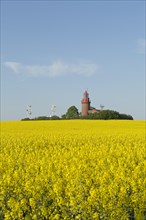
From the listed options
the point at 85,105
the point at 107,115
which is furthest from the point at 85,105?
the point at 107,115

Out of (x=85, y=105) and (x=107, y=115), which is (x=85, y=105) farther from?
(x=107, y=115)

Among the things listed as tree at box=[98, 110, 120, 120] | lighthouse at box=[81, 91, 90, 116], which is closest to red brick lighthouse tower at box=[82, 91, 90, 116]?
lighthouse at box=[81, 91, 90, 116]

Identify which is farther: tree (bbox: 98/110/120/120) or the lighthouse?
the lighthouse

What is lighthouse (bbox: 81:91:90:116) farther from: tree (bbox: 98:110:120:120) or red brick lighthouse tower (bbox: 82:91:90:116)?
tree (bbox: 98:110:120:120)

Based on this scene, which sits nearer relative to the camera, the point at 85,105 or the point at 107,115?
the point at 107,115

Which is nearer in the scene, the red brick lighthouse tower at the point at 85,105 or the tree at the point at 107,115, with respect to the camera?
the tree at the point at 107,115

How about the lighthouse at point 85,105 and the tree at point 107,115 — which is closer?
the tree at point 107,115

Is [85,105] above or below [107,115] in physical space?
above

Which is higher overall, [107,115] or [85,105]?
[85,105]

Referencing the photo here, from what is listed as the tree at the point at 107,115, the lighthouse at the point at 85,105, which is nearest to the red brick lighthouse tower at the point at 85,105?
the lighthouse at the point at 85,105

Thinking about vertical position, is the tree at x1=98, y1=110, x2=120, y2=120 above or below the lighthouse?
below

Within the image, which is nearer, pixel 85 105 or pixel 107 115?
pixel 107 115

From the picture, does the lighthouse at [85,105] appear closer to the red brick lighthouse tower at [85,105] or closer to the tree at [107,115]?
the red brick lighthouse tower at [85,105]

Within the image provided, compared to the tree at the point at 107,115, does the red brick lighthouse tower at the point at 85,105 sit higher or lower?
higher
